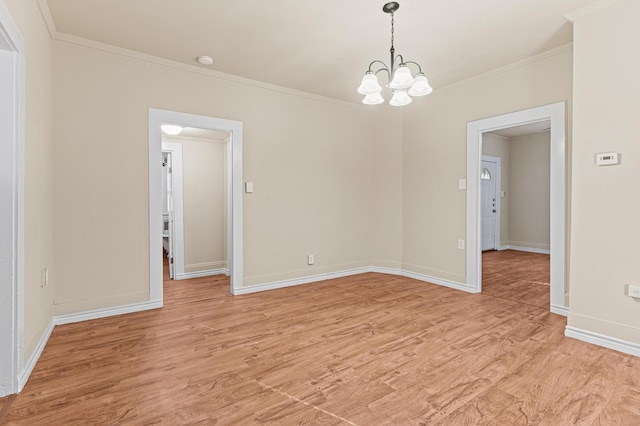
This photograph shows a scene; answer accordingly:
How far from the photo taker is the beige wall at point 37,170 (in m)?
2.15

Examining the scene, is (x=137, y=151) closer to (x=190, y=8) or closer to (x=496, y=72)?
(x=190, y=8)

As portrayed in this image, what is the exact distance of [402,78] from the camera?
7.72ft

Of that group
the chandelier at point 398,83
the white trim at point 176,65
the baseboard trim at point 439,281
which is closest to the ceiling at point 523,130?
the baseboard trim at point 439,281

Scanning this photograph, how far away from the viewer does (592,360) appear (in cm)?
232

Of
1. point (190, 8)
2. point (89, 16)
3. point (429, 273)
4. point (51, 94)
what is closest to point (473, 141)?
point (429, 273)

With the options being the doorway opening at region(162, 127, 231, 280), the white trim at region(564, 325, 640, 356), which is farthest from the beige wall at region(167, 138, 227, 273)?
the white trim at region(564, 325, 640, 356)

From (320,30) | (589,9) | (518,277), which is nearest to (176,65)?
(320,30)

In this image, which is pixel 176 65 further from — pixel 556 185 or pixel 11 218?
pixel 556 185

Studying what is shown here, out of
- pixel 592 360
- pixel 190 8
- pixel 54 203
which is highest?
pixel 190 8

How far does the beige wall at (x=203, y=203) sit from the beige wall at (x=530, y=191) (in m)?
6.63

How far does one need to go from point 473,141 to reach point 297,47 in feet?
7.86

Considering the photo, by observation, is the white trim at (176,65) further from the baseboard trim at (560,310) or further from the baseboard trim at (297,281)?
the baseboard trim at (560,310)

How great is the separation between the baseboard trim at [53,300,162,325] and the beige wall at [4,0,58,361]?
212 millimetres

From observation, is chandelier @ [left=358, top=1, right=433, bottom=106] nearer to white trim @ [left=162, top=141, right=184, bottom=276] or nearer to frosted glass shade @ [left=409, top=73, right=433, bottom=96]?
frosted glass shade @ [left=409, top=73, right=433, bottom=96]
